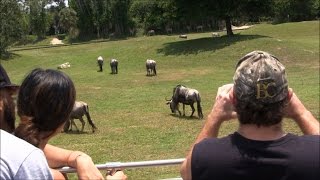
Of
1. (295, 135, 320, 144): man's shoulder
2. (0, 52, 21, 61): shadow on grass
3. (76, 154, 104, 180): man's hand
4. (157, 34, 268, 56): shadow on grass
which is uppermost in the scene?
(295, 135, 320, 144): man's shoulder

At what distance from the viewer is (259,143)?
2523 millimetres

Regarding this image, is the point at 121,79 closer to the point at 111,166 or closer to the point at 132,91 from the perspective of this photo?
the point at 132,91

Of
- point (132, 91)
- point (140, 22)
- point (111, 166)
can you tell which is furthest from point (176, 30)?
point (111, 166)

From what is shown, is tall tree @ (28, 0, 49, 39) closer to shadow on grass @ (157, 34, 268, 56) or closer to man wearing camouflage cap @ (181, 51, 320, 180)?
shadow on grass @ (157, 34, 268, 56)

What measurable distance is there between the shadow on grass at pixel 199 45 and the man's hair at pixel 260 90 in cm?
3357

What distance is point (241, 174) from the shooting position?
2.50 m

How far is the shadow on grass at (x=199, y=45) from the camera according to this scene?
36.5 m

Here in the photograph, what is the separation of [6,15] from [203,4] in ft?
57.2

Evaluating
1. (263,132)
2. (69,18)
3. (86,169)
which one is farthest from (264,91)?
(69,18)

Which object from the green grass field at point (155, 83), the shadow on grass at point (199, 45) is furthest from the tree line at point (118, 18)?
the shadow on grass at point (199, 45)

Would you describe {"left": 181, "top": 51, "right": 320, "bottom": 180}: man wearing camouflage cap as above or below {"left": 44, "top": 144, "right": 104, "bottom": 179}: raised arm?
above

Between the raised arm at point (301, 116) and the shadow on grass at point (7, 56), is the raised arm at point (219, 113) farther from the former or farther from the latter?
the shadow on grass at point (7, 56)

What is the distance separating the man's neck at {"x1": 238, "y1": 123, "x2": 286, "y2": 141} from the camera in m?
2.55

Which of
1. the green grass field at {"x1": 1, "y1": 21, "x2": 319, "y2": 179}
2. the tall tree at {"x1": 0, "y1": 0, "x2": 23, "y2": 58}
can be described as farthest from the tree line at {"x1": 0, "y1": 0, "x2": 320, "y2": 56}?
the green grass field at {"x1": 1, "y1": 21, "x2": 319, "y2": 179}
